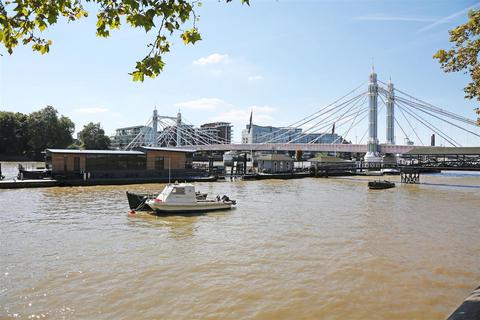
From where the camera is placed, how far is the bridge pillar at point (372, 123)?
8894 cm

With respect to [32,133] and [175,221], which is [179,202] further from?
[32,133]

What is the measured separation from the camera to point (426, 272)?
13.4 meters

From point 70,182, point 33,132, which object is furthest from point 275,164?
point 33,132

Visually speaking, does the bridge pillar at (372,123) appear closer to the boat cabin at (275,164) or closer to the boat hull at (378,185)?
the boat cabin at (275,164)

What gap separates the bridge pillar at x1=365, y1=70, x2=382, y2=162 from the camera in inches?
3501

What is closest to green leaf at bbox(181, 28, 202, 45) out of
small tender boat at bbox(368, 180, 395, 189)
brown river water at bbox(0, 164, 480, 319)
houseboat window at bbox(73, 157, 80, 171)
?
brown river water at bbox(0, 164, 480, 319)

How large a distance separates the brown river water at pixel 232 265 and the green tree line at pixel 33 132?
8117 cm

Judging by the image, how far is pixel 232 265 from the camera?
45.0 feet

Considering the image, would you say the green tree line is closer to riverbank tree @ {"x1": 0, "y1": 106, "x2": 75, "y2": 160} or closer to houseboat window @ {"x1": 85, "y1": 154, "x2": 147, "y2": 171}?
riverbank tree @ {"x1": 0, "y1": 106, "x2": 75, "y2": 160}

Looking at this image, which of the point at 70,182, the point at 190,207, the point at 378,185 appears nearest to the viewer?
the point at 190,207

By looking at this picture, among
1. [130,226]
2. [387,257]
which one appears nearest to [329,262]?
[387,257]

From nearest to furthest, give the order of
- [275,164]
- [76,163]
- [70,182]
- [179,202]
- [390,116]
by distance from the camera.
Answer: [179,202] → [70,182] → [76,163] → [275,164] → [390,116]

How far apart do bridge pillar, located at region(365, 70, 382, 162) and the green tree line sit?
82.1m

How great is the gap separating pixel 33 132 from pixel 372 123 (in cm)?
9054
